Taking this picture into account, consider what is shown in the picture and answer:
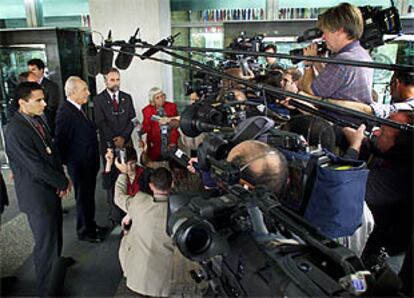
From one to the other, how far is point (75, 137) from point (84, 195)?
0.53 m

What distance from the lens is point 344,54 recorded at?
1622 mm

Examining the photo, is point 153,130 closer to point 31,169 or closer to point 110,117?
point 110,117

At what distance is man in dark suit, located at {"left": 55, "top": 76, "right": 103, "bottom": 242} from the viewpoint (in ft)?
9.34

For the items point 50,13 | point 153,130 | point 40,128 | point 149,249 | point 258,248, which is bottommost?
point 149,249

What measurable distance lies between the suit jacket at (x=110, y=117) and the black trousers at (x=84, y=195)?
0.50 metres

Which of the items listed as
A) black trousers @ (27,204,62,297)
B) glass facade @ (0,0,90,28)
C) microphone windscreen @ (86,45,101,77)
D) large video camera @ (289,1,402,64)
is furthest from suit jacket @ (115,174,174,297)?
glass facade @ (0,0,90,28)

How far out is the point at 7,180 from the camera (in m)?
4.55

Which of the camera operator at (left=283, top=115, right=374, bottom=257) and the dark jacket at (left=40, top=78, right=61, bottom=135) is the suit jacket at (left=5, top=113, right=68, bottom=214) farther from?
the dark jacket at (left=40, top=78, right=61, bottom=135)

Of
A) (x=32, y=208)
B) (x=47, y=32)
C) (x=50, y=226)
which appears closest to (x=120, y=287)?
(x=50, y=226)

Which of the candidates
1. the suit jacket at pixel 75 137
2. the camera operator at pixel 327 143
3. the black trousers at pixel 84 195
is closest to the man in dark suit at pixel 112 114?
the black trousers at pixel 84 195

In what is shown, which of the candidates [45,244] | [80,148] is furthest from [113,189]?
[45,244]

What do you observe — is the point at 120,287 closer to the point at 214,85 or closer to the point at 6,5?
the point at 214,85

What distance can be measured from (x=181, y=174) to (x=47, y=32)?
3563 millimetres

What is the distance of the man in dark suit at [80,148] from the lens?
9.34 ft
